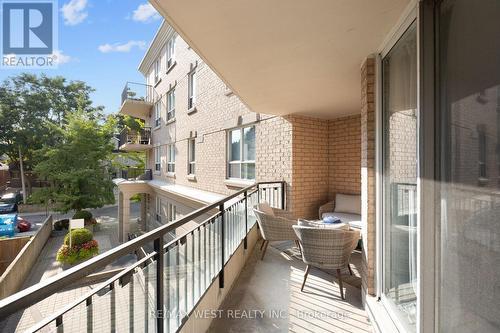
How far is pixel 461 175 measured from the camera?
4.60 feet

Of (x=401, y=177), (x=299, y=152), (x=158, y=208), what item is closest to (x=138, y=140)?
Result: (x=158, y=208)

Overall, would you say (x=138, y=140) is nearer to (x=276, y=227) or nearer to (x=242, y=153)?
(x=242, y=153)

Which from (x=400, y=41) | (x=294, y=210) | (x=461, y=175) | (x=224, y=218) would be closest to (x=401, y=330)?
(x=461, y=175)

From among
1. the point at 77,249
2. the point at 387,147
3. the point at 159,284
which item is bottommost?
the point at 77,249

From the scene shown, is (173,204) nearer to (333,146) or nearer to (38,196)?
(333,146)

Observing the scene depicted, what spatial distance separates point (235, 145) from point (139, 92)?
1228 cm

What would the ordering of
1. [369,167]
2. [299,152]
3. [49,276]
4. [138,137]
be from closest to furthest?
[369,167] → [299,152] → [49,276] → [138,137]

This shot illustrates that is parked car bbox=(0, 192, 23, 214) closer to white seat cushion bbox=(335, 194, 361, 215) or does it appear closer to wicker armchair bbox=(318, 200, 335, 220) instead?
wicker armchair bbox=(318, 200, 335, 220)

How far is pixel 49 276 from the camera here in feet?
30.2

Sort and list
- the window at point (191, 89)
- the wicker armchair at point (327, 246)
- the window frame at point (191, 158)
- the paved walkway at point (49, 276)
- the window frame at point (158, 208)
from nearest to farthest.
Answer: the wicker armchair at point (327, 246) < the paved walkway at point (49, 276) < the window at point (191, 89) < the window frame at point (191, 158) < the window frame at point (158, 208)

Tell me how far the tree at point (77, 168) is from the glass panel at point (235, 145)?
12204mm

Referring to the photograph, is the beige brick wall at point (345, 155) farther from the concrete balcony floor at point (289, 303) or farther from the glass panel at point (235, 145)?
the glass panel at point (235, 145)

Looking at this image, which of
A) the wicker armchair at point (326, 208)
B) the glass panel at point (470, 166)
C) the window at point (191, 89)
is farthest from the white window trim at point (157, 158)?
the glass panel at point (470, 166)

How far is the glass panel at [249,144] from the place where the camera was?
734cm
